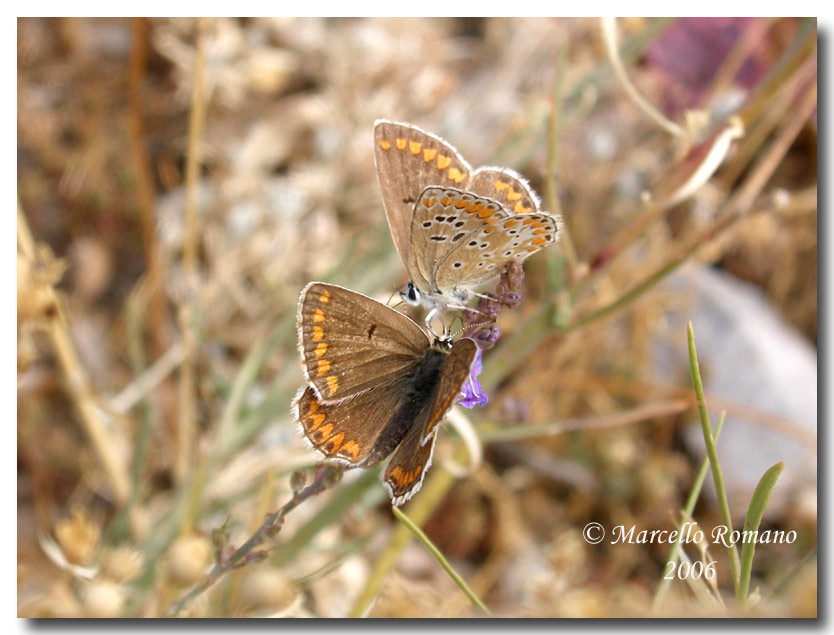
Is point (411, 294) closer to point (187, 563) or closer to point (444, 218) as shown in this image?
point (444, 218)

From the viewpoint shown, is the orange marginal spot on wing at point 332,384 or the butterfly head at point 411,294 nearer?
the orange marginal spot on wing at point 332,384

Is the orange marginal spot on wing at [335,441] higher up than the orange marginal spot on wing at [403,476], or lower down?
higher up

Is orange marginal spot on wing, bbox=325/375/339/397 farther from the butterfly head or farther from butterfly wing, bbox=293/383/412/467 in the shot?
the butterfly head

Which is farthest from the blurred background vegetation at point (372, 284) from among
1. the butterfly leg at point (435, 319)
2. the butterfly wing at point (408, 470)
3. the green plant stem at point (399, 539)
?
the butterfly wing at point (408, 470)

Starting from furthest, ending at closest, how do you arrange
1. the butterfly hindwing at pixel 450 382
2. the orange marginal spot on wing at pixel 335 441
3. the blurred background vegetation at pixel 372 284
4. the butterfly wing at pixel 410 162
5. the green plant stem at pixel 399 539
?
the blurred background vegetation at pixel 372 284 → the green plant stem at pixel 399 539 → the butterfly wing at pixel 410 162 → the orange marginal spot on wing at pixel 335 441 → the butterfly hindwing at pixel 450 382

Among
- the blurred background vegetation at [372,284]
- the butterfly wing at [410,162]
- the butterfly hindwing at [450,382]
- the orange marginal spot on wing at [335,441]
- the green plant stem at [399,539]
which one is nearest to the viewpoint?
the butterfly hindwing at [450,382]

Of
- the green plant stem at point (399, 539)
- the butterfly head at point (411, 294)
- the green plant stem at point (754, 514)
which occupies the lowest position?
the green plant stem at point (399, 539)

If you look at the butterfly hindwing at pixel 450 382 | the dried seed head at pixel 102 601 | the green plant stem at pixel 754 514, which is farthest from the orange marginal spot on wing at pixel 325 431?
the green plant stem at pixel 754 514

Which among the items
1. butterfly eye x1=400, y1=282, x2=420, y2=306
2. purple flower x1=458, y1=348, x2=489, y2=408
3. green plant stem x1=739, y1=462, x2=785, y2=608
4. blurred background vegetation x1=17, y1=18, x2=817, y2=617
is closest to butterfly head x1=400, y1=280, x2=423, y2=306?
butterfly eye x1=400, y1=282, x2=420, y2=306

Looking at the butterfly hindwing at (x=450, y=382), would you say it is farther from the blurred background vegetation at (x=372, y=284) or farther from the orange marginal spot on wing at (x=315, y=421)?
the blurred background vegetation at (x=372, y=284)
